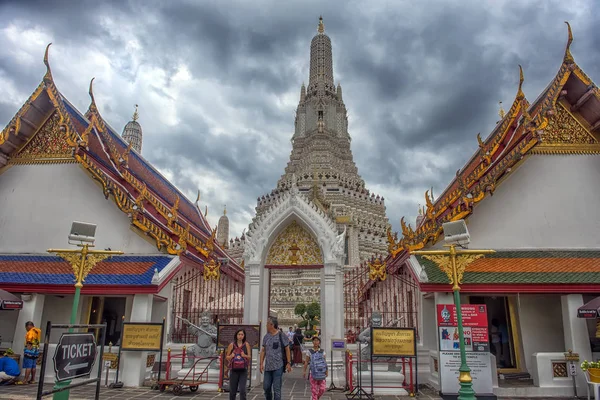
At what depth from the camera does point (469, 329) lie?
25.8 feet

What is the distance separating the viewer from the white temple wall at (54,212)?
431 inches

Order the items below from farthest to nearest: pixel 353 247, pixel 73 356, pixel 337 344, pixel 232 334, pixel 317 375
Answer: pixel 353 247
pixel 337 344
pixel 232 334
pixel 317 375
pixel 73 356

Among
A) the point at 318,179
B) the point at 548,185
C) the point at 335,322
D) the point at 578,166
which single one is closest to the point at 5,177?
the point at 335,322

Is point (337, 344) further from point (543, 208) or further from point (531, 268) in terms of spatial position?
point (543, 208)

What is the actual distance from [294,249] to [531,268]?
5.06 metres

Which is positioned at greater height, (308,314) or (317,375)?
(308,314)

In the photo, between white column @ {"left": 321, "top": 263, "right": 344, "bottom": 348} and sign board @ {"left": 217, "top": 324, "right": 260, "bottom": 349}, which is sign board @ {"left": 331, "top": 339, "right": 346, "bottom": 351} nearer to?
white column @ {"left": 321, "top": 263, "right": 344, "bottom": 348}

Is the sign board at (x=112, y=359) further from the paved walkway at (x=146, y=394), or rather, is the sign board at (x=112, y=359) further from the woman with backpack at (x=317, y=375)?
the woman with backpack at (x=317, y=375)

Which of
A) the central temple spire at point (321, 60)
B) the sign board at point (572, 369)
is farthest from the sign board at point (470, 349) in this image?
the central temple spire at point (321, 60)

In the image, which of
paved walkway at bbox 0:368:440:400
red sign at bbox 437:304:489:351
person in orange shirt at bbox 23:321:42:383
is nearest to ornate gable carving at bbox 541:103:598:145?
red sign at bbox 437:304:489:351

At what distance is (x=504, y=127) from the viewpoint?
10.4 m

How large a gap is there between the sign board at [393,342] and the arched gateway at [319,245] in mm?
1282

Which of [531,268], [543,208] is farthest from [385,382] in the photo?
[543,208]

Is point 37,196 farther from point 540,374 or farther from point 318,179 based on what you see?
point 318,179
